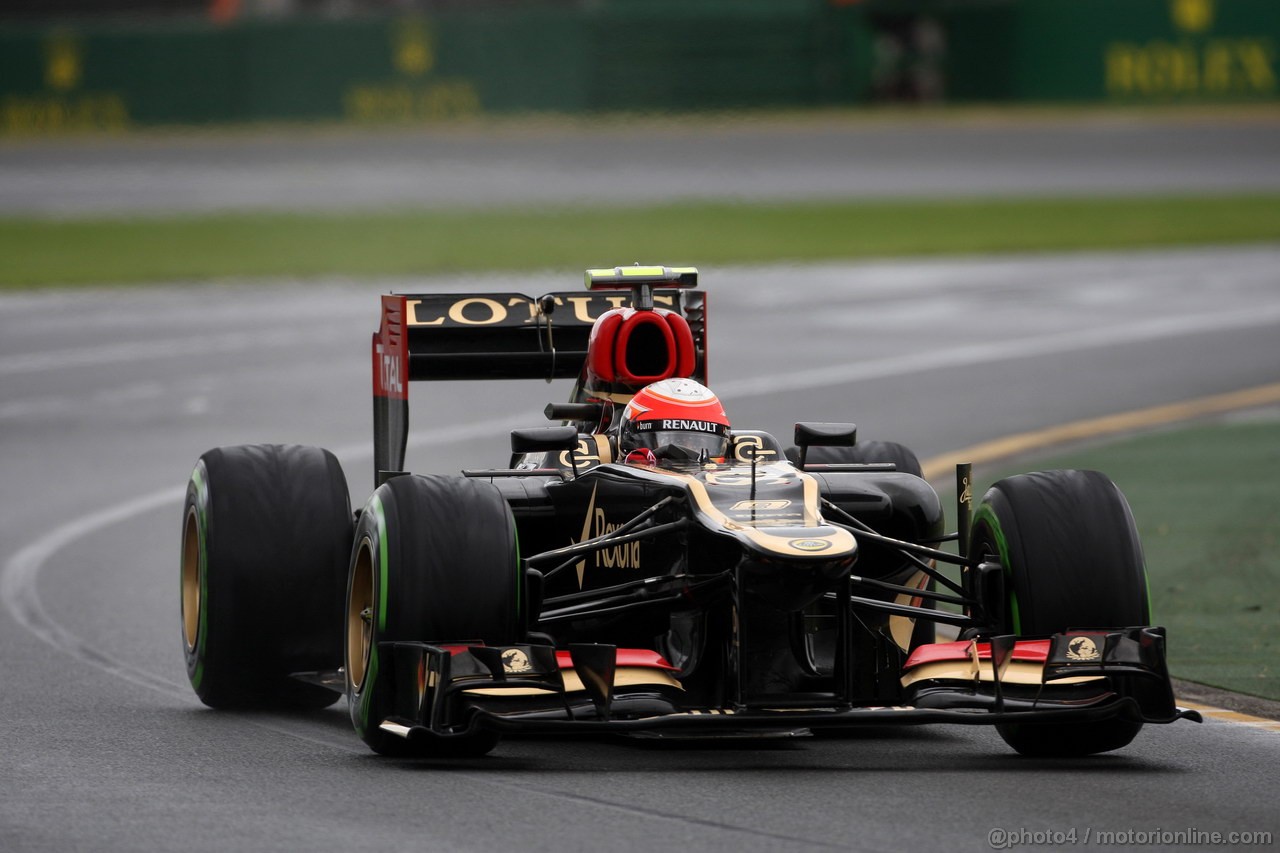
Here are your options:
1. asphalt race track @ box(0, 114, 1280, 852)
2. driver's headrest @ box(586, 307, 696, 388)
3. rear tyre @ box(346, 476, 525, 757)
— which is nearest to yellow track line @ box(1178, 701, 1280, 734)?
asphalt race track @ box(0, 114, 1280, 852)

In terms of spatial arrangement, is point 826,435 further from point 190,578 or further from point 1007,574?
point 190,578

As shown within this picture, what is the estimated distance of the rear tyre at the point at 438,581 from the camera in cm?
797

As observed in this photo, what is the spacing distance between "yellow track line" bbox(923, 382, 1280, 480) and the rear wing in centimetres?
442

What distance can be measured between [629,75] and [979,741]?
1682 inches

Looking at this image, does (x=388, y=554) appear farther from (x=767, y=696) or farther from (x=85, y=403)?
(x=85, y=403)

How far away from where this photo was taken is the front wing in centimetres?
770

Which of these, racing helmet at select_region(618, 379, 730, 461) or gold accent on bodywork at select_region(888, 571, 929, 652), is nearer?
gold accent on bodywork at select_region(888, 571, 929, 652)

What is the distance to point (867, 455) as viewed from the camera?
34.4 ft

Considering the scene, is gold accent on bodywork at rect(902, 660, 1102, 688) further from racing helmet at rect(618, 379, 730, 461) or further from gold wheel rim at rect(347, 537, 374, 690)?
gold wheel rim at rect(347, 537, 374, 690)

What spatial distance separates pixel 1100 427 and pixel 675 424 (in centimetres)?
932

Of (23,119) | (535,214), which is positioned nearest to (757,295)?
(535,214)

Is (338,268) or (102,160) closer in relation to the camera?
(338,268)

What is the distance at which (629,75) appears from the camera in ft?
165

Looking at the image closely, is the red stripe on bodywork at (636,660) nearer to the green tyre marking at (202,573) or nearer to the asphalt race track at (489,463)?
the asphalt race track at (489,463)
